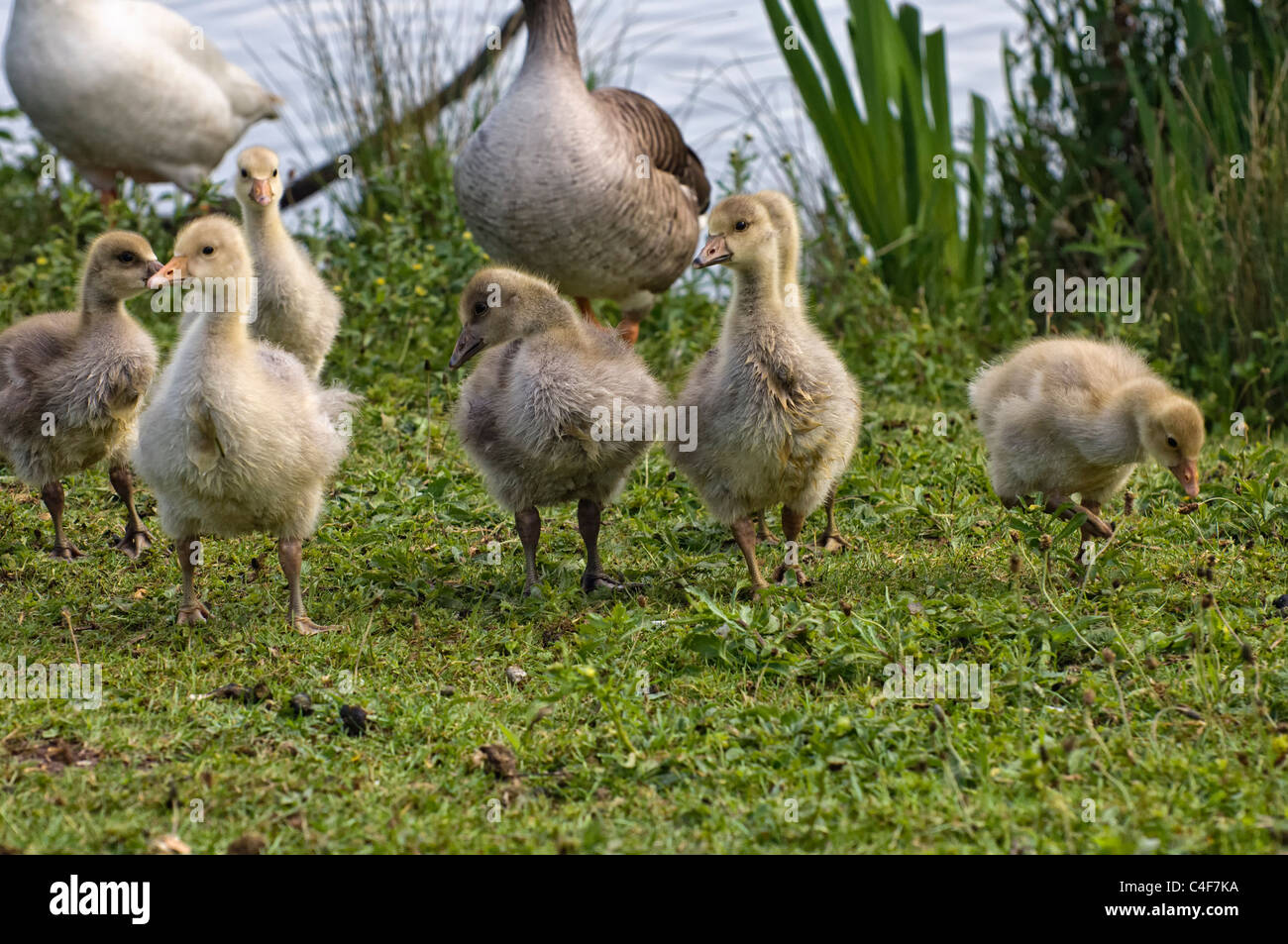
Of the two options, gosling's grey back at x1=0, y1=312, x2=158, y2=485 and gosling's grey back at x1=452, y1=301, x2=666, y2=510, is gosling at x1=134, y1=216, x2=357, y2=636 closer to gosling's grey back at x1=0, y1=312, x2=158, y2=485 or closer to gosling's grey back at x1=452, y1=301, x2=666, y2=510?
gosling's grey back at x1=452, y1=301, x2=666, y2=510

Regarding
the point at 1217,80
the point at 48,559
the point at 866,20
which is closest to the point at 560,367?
the point at 48,559

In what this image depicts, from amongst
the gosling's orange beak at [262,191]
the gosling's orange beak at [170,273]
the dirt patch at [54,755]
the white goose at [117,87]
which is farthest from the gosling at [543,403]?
the white goose at [117,87]

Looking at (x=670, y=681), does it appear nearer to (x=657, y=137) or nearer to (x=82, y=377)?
(x=82, y=377)

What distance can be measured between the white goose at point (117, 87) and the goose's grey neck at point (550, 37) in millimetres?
3064

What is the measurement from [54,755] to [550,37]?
549 cm

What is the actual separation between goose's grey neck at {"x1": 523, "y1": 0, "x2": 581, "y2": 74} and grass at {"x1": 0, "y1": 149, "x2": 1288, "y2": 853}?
8.92ft

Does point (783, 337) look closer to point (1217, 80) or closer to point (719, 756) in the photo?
point (719, 756)

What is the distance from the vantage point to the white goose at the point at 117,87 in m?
9.84

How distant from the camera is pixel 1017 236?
439 inches

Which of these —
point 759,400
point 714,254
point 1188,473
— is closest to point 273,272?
point 714,254

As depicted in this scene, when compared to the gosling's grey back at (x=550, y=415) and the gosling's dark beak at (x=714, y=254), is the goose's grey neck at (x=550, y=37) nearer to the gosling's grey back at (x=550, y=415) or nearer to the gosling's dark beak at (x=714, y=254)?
the gosling's grey back at (x=550, y=415)

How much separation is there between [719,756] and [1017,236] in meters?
7.89

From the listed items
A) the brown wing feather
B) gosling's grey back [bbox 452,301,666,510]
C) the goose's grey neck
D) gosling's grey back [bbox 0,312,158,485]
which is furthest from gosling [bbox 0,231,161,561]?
the brown wing feather

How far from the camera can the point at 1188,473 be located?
17.5ft
